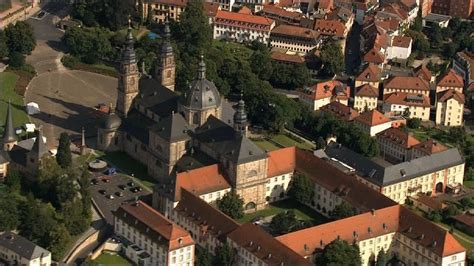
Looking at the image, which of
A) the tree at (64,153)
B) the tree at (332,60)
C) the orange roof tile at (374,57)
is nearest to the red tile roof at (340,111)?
the tree at (332,60)

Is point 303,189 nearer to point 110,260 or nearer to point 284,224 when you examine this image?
point 284,224

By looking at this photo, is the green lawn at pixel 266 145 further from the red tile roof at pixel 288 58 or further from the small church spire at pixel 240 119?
the red tile roof at pixel 288 58

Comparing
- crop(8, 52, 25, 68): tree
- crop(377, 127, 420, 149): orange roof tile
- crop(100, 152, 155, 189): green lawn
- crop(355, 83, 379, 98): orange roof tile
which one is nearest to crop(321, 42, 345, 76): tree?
crop(355, 83, 379, 98): orange roof tile

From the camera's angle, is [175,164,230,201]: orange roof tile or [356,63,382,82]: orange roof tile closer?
[175,164,230,201]: orange roof tile

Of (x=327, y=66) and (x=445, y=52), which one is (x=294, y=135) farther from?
(x=445, y=52)

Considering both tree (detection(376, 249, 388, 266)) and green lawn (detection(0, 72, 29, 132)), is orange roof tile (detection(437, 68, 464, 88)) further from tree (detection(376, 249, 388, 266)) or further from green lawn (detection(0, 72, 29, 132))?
green lawn (detection(0, 72, 29, 132))

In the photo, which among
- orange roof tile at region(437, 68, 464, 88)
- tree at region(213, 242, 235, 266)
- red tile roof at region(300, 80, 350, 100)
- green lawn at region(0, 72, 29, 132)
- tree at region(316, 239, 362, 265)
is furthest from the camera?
orange roof tile at region(437, 68, 464, 88)
